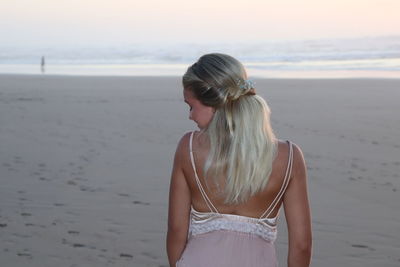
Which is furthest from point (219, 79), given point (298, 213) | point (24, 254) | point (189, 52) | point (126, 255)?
point (189, 52)

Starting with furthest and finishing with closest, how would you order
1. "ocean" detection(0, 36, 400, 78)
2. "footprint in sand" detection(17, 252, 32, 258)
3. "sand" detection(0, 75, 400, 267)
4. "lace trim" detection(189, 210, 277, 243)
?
"ocean" detection(0, 36, 400, 78) < "sand" detection(0, 75, 400, 267) < "footprint in sand" detection(17, 252, 32, 258) < "lace trim" detection(189, 210, 277, 243)

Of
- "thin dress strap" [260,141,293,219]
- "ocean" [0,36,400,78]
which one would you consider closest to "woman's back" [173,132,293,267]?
"thin dress strap" [260,141,293,219]

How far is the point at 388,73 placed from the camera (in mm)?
25859

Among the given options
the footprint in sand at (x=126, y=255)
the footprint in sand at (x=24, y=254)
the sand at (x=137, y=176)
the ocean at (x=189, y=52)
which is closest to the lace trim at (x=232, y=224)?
the sand at (x=137, y=176)

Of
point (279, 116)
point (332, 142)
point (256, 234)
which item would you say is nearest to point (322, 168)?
point (332, 142)

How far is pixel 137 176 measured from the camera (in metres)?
8.31

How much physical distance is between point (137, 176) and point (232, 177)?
6.12 metres

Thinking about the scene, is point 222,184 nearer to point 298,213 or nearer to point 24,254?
point 298,213

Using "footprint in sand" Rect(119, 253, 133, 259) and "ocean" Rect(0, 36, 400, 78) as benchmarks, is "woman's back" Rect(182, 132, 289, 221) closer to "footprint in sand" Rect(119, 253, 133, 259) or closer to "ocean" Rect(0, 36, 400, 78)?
"footprint in sand" Rect(119, 253, 133, 259)

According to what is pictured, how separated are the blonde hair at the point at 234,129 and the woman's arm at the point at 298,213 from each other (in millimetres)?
121

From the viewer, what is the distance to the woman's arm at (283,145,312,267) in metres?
2.37

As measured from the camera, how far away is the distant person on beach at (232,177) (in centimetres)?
228

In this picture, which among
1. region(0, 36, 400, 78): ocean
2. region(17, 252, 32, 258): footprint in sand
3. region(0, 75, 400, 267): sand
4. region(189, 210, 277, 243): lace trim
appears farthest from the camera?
region(0, 36, 400, 78): ocean

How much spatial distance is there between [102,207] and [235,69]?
4782 millimetres
